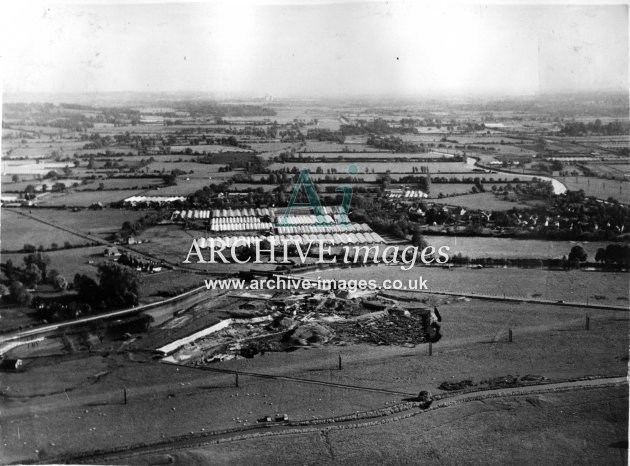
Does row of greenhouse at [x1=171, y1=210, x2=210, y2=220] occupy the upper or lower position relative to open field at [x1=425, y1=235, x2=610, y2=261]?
upper

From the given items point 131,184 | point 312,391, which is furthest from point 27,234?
point 312,391

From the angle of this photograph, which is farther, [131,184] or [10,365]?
[131,184]

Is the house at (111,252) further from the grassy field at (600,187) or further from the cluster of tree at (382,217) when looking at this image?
the grassy field at (600,187)

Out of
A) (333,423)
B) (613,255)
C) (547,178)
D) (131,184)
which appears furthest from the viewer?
(131,184)

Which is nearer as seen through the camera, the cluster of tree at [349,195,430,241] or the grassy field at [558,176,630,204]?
the grassy field at [558,176,630,204]

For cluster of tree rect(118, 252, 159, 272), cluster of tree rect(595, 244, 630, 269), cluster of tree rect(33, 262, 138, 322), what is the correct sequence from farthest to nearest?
cluster of tree rect(595, 244, 630, 269) → cluster of tree rect(118, 252, 159, 272) → cluster of tree rect(33, 262, 138, 322)

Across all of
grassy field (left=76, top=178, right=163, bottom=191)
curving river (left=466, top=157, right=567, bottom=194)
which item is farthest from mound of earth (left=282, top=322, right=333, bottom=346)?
curving river (left=466, top=157, right=567, bottom=194)

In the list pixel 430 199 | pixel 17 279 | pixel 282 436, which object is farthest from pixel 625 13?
pixel 17 279

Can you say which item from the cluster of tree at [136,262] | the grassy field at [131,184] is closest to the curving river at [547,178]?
the grassy field at [131,184]

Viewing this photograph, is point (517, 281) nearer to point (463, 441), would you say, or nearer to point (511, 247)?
point (511, 247)

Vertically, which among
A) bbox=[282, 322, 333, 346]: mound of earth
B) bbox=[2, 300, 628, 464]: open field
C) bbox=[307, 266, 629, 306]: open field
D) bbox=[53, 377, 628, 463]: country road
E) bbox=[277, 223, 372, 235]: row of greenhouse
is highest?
bbox=[277, 223, 372, 235]: row of greenhouse

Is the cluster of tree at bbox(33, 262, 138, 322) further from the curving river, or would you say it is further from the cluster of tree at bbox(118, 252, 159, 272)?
the curving river
